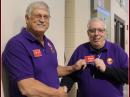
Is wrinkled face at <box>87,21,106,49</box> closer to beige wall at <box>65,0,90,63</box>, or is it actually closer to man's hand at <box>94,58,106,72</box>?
man's hand at <box>94,58,106,72</box>

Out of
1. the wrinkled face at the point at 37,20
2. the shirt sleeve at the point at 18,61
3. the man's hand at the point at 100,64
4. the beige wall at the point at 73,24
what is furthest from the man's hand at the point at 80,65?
the beige wall at the point at 73,24

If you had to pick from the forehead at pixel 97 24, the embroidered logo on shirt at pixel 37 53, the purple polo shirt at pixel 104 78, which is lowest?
the purple polo shirt at pixel 104 78

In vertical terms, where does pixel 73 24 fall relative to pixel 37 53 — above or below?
above

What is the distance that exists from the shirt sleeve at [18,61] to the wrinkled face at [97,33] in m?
0.75

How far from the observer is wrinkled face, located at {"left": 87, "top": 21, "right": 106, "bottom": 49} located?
106 inches

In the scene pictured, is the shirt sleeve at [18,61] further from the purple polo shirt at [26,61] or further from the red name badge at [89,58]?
the red name badge at [89,58]

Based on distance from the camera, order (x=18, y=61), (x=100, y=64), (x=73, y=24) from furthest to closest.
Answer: (x=73, y=24)
(x=100, y=64)
(x=18, y=61)

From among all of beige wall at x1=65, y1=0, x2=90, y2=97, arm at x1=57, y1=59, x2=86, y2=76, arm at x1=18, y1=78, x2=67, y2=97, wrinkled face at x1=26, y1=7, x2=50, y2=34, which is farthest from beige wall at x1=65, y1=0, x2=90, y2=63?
arm at x1=18, y1=78, x2=67, y2=97

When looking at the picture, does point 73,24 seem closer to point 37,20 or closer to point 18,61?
point 37,20

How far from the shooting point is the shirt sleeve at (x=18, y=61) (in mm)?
2068

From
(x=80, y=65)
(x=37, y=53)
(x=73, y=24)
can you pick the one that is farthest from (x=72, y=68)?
(x=73, y=24)

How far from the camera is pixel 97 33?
2674 millimetres

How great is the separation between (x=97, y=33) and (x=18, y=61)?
2.75 ft

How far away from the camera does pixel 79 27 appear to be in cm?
432
